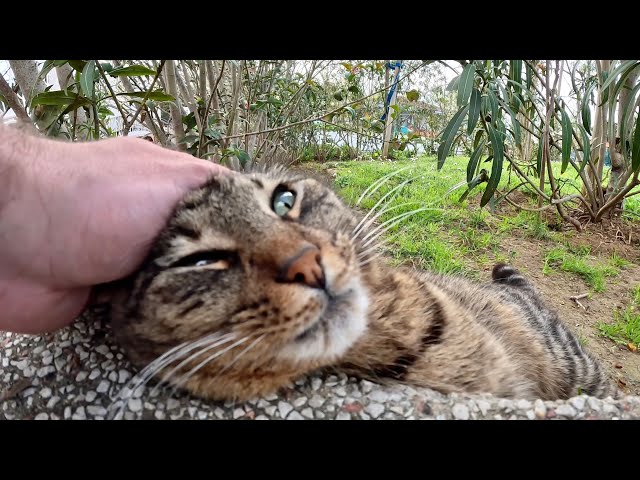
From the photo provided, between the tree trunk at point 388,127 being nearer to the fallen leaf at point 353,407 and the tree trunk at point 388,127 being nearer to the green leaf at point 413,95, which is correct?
the green leaf at point 413,95

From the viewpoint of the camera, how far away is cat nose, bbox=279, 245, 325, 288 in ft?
2.43

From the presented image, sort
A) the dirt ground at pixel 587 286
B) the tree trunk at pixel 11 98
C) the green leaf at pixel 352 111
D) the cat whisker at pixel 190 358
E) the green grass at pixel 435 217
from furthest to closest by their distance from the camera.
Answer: the green leaf at pixel 352 111
the green grass at pixel 435 217
the dirt ground at pixel 587 286
the tree trunk at pixel 11 98
the cat whisker at pixel 190 358

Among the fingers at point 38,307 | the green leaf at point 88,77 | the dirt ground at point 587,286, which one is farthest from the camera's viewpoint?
the dirt ground at point 587,286

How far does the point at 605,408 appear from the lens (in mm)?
828

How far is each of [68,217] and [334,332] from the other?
50 cm

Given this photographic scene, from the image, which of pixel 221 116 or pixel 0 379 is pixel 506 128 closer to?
pixel 221 116

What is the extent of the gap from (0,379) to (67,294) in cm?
23

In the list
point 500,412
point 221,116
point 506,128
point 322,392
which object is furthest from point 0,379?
point 506,128

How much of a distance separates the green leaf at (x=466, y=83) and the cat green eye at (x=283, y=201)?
0.96m

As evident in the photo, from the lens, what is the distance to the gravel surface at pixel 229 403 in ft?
2.60

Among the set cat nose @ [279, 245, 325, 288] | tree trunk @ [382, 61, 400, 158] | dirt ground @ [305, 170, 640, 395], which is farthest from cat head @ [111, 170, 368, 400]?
tree trunk @ [382, 61, 400, 158]

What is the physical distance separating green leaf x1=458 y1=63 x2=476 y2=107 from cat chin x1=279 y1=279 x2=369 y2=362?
110 cm

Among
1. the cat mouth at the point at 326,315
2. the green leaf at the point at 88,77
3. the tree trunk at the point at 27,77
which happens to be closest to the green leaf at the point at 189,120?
the tree trunk at the point at 27,77

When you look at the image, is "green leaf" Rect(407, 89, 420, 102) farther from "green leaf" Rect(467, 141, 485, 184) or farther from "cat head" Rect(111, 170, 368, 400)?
"cat head" Rect(111, 170, 368, 400)
